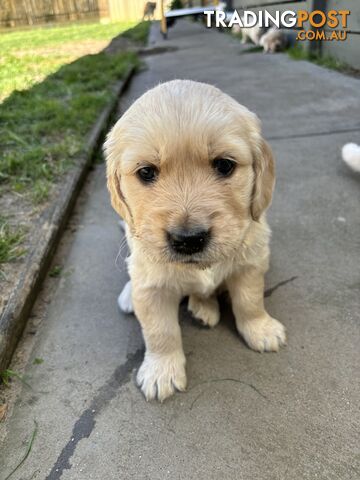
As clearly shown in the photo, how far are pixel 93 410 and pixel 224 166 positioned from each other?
125 cm

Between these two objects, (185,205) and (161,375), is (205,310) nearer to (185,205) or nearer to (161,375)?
(161,375)

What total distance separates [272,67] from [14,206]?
6.50 m

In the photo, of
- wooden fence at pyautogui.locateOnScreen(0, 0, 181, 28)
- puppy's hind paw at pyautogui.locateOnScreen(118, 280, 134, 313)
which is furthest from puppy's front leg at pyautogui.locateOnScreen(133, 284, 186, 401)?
wooden fence at pyautogui.locateOnScreen(0, 0, 181, 28)

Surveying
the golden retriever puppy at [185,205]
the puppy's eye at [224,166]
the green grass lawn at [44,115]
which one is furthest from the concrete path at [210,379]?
the puppy's eye at [224,166]

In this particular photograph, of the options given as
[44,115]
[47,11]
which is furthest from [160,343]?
[47,11]

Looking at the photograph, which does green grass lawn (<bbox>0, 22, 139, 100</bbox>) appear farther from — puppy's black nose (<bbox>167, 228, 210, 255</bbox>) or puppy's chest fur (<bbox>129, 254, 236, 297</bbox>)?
puppy's black nose (<bbox>167, 228, 210, 255</bbox>)

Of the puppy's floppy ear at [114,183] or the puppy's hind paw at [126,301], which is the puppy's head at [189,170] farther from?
the puppy's hind paw at [126,301]

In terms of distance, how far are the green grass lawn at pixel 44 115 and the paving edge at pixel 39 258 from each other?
0.13m

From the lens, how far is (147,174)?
185cm

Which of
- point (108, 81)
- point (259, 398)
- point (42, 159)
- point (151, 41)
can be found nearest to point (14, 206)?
point (42, 159)

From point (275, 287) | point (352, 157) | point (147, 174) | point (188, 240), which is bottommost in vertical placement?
point (275, 287)

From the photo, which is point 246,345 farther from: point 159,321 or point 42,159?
point 42,159

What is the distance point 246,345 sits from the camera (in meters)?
2.26

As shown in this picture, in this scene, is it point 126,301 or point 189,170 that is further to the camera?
point 126,301
